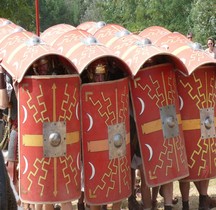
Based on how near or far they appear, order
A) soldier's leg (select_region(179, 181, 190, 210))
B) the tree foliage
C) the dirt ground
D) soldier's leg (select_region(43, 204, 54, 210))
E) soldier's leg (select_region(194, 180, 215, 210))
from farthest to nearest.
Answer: the tree foliage < the dirt ground < soldier's leg (select_region(194, 180, 215, 210)) < soldier's leg (select_region(179, 181, 190, 210)) < soldier's leg (select_region(43, 204, 54, 210))

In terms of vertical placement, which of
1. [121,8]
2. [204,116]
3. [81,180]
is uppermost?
[121,8]

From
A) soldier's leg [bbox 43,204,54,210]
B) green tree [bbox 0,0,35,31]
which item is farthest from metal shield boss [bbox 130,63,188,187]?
green tree [bbox 0,0,35,31]

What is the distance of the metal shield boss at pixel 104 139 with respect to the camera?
6277mm

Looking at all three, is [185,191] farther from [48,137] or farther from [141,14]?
[141,14]

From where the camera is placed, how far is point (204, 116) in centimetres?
711

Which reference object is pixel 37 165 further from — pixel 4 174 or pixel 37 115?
pixel 4 174

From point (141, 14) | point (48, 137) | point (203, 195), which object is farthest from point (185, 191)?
point (141, 14)

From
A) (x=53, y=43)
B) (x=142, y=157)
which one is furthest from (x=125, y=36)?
(x=142, y=157)

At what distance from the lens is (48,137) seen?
609 cm

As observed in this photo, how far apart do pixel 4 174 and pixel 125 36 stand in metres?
3.96

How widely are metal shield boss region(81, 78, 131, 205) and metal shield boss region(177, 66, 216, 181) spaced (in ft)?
2.57

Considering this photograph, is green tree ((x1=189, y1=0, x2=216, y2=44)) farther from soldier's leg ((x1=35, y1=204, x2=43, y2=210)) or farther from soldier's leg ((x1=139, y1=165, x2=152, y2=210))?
soldier's leg ((x1=35, y1=204, x2=43, y2=210))

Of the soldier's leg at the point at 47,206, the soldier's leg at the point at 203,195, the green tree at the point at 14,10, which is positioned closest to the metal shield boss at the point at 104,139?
the soldier's leg at the point at 47,206

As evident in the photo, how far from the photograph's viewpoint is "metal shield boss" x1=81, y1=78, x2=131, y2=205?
6.28 meters
